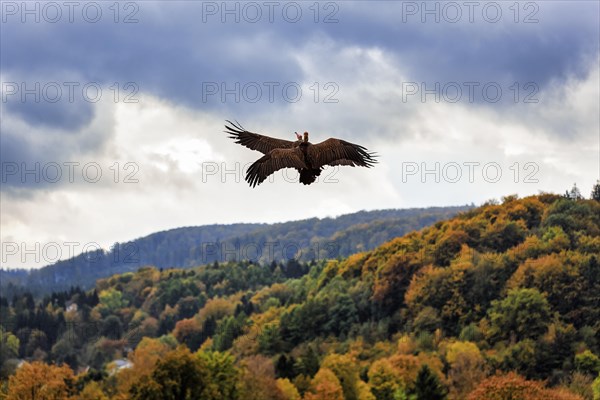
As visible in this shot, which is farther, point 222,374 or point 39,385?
point 39,385

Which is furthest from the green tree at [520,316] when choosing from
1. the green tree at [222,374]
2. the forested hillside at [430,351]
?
the green tree at [222,374]

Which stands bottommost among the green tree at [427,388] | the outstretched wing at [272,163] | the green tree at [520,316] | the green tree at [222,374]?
the green tree at [427,388]

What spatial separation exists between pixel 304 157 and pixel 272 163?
3.26 feet

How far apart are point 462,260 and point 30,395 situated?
97415mm

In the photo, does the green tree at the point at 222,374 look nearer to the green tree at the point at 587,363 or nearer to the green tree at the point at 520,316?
the green tree at the point at 587,363

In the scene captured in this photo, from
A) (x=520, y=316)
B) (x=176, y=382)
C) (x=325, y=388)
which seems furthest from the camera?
(x=520, y=316)

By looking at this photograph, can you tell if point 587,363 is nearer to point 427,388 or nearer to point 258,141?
point 427,388

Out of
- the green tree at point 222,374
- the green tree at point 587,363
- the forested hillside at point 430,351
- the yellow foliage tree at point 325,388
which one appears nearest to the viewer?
the green tree at point 222,374

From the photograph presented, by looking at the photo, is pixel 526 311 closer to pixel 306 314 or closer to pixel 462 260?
pixel 462 260

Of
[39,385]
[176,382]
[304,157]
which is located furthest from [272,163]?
[39,385]

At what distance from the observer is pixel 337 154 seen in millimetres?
19109

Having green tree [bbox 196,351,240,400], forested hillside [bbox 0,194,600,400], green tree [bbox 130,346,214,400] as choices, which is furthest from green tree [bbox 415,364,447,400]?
green tree [bbox 130,346,214,400]

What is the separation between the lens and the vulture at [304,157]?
18.5 m

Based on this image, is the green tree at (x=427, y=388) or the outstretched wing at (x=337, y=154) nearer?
the outstretched wing at (x=337, y=154)
